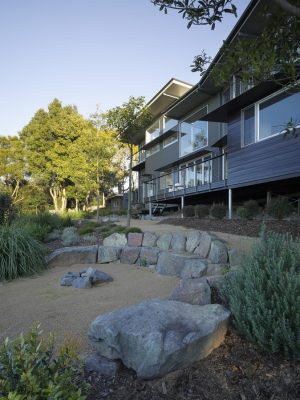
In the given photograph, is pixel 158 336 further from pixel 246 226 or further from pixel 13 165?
pixel 13 165

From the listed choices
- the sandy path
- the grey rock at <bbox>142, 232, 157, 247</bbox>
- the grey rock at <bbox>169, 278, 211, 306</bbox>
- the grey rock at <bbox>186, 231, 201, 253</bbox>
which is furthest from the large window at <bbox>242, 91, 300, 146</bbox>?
the grey rock at <bbox>169, 278, 211, 306</bbox>

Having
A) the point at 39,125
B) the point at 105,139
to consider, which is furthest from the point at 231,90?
the point at 39,125

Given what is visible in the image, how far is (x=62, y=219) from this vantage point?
12.8 meters

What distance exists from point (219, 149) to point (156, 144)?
33.7ft

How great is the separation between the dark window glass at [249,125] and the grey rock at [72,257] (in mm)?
6768

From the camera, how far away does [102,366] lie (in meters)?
2.49

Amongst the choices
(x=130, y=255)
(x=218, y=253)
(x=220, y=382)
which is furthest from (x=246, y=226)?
(x=220, y=382)

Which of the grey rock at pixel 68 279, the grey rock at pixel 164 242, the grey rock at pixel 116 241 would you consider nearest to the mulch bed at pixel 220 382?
the grey rock at pixel 68 279

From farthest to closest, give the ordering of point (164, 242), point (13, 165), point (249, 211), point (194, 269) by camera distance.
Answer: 1. point (13, 165)
2. point (249, 211)
3. point (164, 242)
4. point (194, 269)

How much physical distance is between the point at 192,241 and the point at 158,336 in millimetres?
4629

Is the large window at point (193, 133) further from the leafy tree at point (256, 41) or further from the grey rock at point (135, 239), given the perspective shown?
the leafy tree at point (256, 41)

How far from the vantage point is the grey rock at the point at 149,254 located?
23.0 feet

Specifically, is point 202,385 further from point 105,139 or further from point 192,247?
point 105,139

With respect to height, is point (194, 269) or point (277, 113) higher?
point (277, 113)
